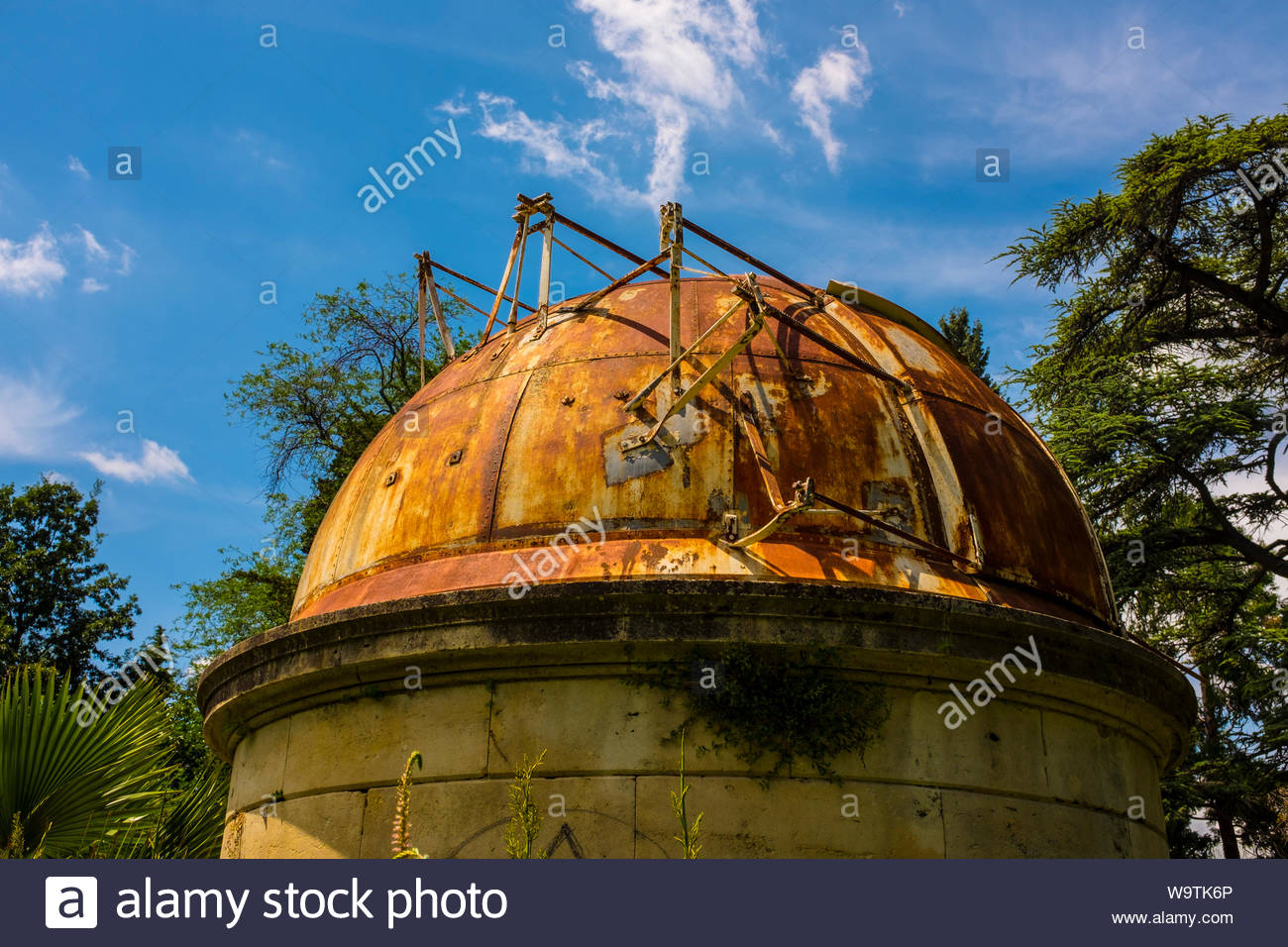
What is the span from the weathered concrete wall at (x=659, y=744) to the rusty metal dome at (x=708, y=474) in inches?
17.8

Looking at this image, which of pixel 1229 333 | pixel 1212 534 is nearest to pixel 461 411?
pixel 1212 534

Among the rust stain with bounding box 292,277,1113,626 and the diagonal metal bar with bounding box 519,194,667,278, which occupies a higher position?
the diagonal metal bar with bounding box 519,194,667,278

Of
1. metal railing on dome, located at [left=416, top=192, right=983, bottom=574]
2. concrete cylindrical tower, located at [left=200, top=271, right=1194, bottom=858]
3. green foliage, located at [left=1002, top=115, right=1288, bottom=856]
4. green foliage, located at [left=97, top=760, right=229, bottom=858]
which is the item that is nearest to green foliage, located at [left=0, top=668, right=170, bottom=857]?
green foliage, located at [left=97, top=760, right=229, bottom=858]

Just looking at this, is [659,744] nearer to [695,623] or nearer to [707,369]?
[695,623]

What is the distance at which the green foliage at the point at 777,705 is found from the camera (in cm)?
750

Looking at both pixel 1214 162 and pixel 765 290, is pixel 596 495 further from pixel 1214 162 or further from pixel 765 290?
pixel 1214 162

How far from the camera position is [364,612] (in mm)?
8195

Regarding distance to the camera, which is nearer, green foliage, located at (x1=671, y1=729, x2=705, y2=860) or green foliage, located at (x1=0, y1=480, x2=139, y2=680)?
green foliage, located at (x1=671, y1=729, x2=705, y2=860)

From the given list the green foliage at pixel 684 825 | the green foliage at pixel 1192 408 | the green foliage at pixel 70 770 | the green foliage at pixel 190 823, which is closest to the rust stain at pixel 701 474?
the green foliage at pixel 684 825

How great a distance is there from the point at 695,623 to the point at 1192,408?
14733mm

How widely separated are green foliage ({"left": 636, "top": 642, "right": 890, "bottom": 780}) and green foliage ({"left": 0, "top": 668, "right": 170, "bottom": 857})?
211 inches

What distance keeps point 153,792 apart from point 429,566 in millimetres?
3527

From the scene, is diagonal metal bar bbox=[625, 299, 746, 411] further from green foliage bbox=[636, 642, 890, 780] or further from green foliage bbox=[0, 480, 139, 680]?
green foliage bbox=[0, 480, 139, 680]

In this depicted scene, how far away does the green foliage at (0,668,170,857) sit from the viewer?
30.3 feet
